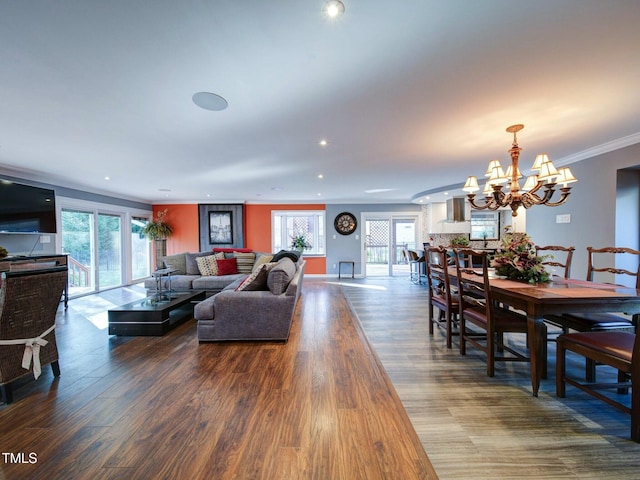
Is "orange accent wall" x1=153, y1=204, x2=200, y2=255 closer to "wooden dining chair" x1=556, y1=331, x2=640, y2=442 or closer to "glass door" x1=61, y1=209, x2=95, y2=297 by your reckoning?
"glass door" x1=61, y1=209, x2=95, y2=297

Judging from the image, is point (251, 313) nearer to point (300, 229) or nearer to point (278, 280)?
point (278, 280)

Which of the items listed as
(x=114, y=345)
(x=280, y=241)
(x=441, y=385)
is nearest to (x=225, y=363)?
(x=114, y=345)

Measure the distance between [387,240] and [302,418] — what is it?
6.66 metres

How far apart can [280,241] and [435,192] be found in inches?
179

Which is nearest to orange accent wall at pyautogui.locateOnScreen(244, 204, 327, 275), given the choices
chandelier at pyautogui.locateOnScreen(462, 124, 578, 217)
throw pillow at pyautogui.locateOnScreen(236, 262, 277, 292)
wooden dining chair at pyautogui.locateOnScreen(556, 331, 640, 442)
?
throw pillow at pyautogui.locateOnScreen(236, 262, 277, 292)

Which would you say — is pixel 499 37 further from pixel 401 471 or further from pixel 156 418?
pixel 156 418

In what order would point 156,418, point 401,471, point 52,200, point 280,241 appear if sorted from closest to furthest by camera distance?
point 401,471 < point 156,418 < point 52,200 < point 280,241

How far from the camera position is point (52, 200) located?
447cm

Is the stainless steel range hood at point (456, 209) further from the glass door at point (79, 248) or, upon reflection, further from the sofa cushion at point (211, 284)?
the glass door at point (79, 248)

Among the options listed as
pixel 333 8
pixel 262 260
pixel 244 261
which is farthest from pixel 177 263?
pixel 333 8

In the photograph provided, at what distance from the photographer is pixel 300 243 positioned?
24.2 ft

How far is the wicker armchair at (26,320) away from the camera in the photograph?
1.71 m

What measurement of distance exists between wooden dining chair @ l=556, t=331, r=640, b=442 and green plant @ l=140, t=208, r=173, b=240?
8.26 meters

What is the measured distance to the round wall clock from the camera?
299 inches
